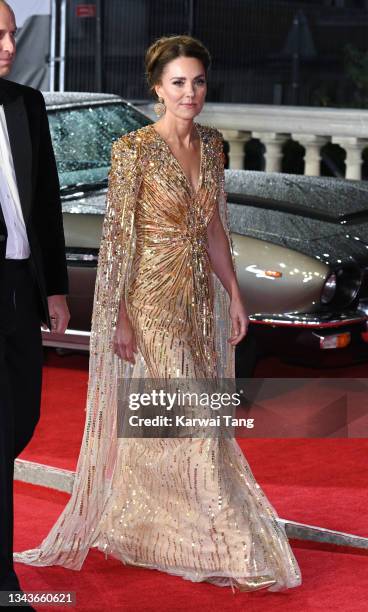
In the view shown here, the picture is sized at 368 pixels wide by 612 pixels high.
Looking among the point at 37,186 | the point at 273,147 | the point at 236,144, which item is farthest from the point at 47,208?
the point at 236,144

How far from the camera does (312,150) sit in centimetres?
1034

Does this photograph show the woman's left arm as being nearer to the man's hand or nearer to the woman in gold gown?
the woman in gold gown

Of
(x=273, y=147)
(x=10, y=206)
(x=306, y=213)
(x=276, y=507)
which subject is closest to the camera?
(x=10, y=206)

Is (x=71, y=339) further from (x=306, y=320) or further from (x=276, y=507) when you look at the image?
(x=276, y=507)

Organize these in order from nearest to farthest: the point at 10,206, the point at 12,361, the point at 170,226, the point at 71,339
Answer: the point at 10,206, the point at 12,361, the point at 170,226, the point at 71,339

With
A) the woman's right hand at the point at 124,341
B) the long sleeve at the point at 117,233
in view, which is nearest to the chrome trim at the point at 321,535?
the woman's right hand at the point at 124,341

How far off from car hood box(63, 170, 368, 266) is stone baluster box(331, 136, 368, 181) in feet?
6.81

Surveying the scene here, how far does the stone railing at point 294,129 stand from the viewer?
33.0 ft

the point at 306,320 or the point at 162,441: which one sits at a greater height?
the point at 162,441

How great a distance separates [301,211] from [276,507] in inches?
82.4

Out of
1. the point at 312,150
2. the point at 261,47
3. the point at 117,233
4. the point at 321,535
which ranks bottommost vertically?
the point at 261,47

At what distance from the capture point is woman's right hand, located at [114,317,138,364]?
16.1ft

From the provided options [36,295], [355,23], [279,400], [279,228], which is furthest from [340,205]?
[355,23]

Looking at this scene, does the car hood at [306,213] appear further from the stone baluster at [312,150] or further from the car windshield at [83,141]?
the stone baluster at [312,150]
